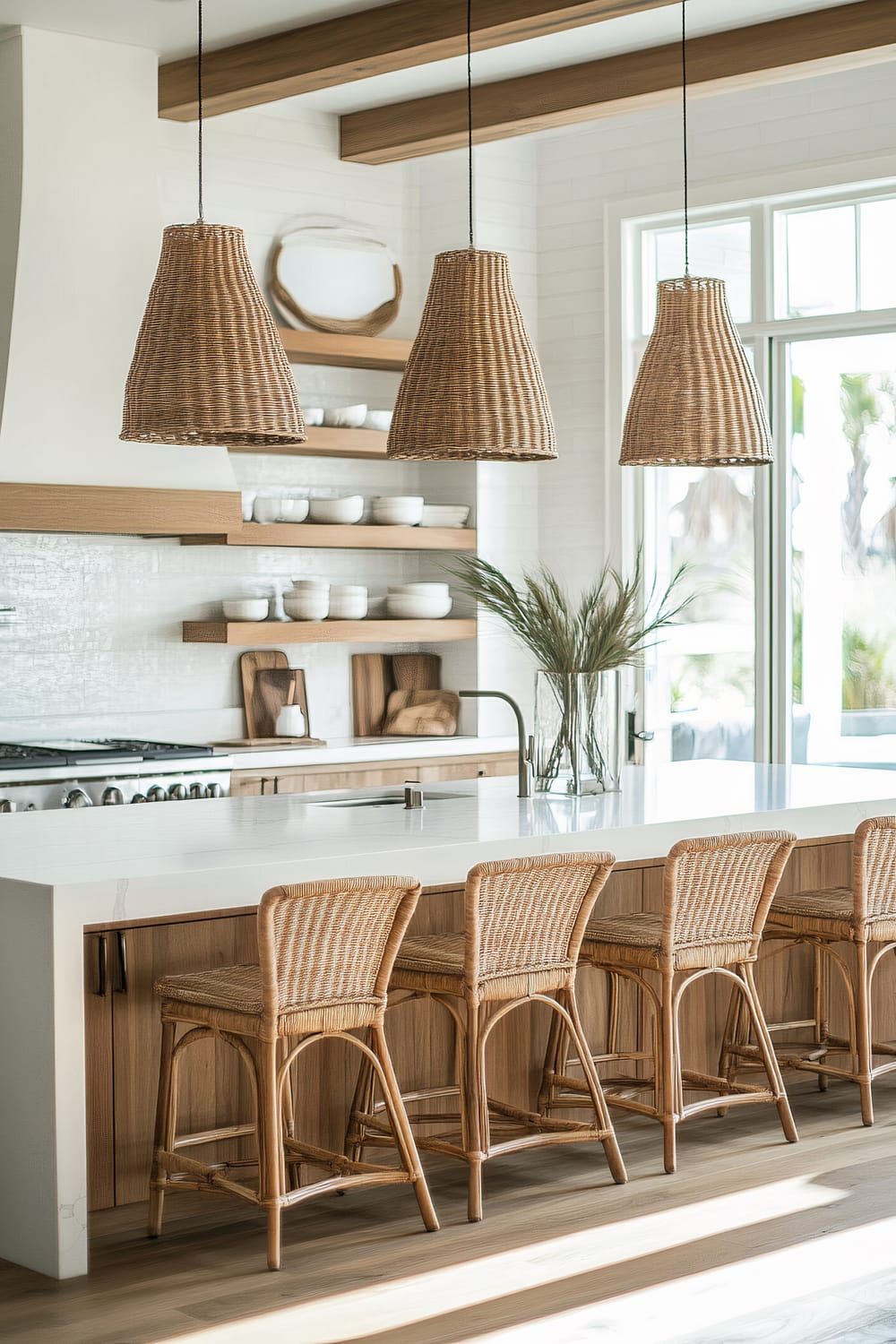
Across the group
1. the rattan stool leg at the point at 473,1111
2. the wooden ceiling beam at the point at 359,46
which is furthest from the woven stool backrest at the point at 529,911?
the wooden ceiling beam at the point at 359,46

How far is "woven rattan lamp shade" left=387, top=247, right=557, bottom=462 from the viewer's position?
4.18 metres

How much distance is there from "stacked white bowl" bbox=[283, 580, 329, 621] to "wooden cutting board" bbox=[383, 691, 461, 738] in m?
0.70

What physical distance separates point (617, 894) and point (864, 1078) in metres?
0.83

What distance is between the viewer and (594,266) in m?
7.83

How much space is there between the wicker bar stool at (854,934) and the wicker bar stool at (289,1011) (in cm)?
145

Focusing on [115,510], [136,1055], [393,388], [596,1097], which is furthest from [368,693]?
[136,1055]

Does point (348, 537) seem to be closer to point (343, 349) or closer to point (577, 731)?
point (343, 349)

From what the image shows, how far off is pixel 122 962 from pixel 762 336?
4.55 meters

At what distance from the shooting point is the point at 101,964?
3.84m

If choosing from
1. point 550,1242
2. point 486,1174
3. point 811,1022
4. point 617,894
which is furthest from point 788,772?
point 550,1242

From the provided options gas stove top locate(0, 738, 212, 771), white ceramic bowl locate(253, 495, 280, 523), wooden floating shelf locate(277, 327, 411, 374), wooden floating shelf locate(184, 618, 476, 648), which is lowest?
gas stove top locate(0, 738, 212, 771)

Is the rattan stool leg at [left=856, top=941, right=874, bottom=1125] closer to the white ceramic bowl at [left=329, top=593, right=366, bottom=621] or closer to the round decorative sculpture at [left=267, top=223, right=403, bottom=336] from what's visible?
the white ceramic bowl at [left=329, top=593, right=366, bottom=621]

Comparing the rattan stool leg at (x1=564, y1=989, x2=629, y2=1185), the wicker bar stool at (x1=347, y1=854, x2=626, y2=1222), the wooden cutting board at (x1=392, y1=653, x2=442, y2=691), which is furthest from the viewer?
the wooden cutting board at (x1=392, y1=653, x2=442, y2=691)

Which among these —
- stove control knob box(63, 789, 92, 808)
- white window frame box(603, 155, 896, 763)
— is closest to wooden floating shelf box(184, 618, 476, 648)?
white window frame box(603, 155, 896, 763)
